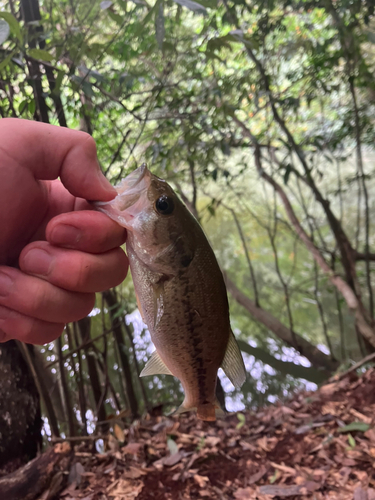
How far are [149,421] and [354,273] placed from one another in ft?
9.01

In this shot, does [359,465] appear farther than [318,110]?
No

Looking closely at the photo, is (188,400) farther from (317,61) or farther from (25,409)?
(317,61)

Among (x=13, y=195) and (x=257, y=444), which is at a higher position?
(x=13, y=195)

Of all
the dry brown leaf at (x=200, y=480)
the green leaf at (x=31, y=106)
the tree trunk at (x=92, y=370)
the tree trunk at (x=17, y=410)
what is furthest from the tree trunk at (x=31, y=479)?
the green leaf at (x=31, y=106)

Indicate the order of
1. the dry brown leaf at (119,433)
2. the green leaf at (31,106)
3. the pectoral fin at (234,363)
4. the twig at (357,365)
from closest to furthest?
the pectoral fin at (234,363), the green leaf at (31,106), the dry brown leaf at (119,433), the twig at (357,365)

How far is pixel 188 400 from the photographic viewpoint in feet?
3.49

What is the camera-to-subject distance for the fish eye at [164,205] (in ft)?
3.09

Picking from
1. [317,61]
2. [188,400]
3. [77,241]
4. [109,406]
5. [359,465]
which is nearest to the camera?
[77,241]

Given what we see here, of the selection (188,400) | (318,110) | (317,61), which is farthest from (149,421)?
(318,110)

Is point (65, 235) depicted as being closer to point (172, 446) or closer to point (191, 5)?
point (191, 5)

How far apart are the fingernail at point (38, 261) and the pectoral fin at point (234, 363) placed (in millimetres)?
590

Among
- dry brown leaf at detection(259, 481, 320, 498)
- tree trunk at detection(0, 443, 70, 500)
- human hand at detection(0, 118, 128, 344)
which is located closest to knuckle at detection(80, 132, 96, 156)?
human hand at detection(0, 118, 128, 344)

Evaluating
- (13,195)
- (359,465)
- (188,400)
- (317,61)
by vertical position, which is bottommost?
(359,465)

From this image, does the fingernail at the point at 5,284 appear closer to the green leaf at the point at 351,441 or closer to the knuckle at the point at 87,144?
the knuckle at the point at 87,144
